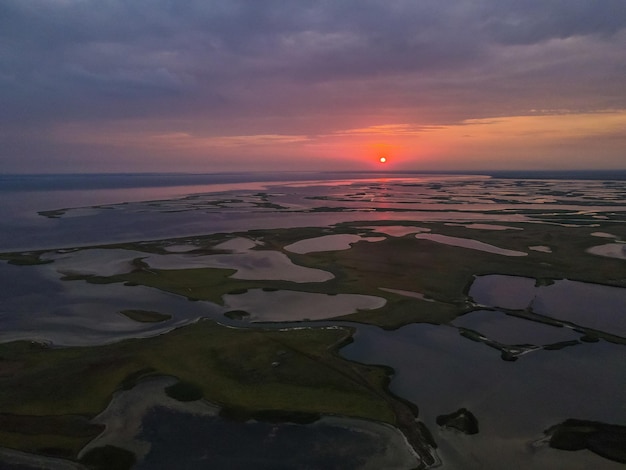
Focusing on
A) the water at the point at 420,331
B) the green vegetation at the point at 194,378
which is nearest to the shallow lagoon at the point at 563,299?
the water at the point at 420,331

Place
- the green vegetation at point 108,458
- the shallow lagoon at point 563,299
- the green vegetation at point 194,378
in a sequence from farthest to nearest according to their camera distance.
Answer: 1. the shallow lagoon at point 563,299
2. the green vegetation at point 194,378
3. the green vegetation at point 108,458

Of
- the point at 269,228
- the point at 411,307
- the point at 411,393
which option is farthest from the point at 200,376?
the point at 269,228

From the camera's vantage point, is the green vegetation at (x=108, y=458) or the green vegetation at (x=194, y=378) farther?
the green vegetation at (x=194, y=378)

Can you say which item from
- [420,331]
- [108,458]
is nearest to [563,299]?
[420,331]

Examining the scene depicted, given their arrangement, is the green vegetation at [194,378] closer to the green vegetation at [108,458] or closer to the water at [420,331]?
the green vegetation at [108,458]

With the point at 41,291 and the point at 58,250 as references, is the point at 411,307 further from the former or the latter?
the point at 58,250

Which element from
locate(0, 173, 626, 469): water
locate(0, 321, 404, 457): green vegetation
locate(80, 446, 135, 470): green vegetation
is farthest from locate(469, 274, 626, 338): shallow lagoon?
locate(80, 446, 135, 470): green vegetation

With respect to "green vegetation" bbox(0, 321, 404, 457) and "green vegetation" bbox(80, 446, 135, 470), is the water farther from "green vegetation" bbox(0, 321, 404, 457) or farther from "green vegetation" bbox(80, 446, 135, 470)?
"green vegetation" bbox(0, 321, 404, 457)

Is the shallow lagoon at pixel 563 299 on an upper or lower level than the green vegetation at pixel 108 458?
A: upper
